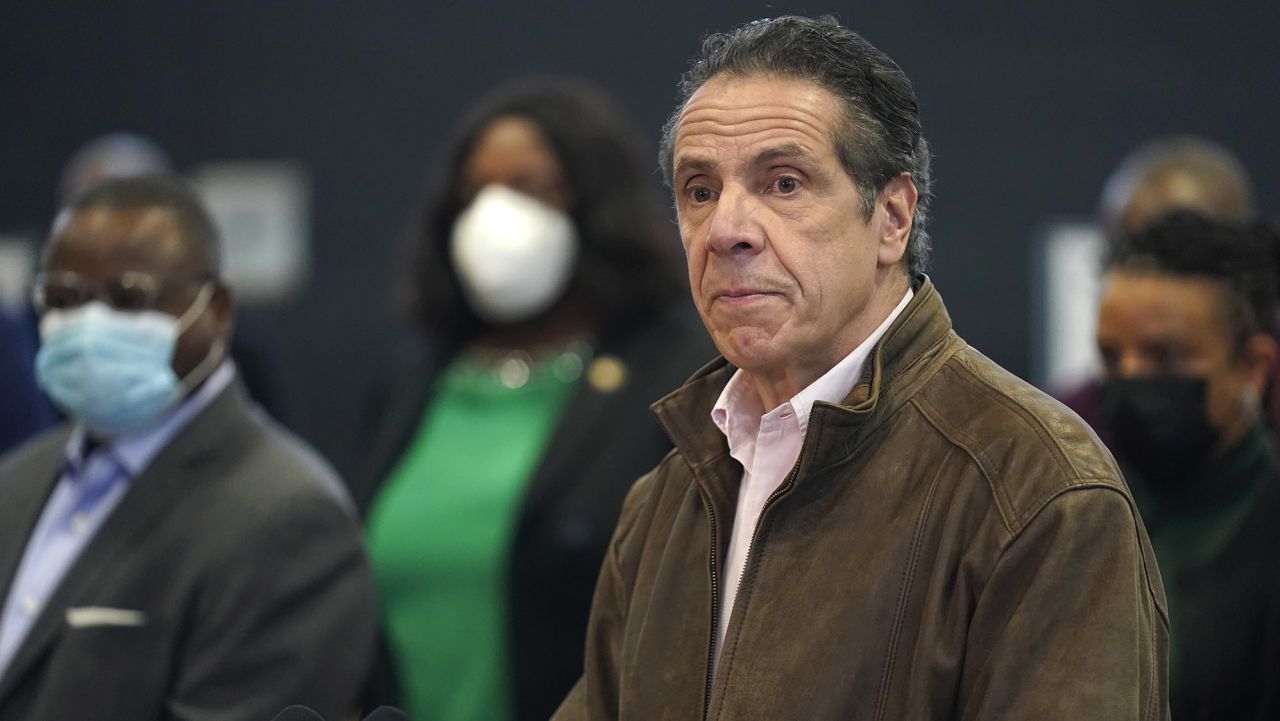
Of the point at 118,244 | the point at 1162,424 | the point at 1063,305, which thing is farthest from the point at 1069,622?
the point at 1063,305

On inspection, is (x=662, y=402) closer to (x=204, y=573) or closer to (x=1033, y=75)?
(x=204, y=573)

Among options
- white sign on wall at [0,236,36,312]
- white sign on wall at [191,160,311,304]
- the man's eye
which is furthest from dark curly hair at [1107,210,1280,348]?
white sign on wall at [0,236,36,312]

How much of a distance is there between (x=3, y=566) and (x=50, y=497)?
6.6 inches

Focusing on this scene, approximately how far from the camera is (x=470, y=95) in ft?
22.2

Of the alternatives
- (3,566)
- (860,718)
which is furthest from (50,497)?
(860,718)

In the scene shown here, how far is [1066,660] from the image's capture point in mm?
1815

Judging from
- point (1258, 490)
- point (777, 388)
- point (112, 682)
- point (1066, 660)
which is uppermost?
point (777, 388)

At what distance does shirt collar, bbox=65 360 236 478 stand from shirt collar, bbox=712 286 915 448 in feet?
4.70

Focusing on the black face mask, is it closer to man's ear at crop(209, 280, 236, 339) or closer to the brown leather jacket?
the brown leather jacket

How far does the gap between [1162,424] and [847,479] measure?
1407 mm

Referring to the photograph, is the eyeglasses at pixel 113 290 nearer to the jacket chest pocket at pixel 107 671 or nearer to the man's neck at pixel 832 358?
the jacket chest pocket at pixel 107 671

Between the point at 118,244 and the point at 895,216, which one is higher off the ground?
the point at 895,216

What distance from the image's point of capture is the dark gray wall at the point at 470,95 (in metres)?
6.00

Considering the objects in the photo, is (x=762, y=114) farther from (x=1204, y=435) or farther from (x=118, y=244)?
(x=118, y=244)
